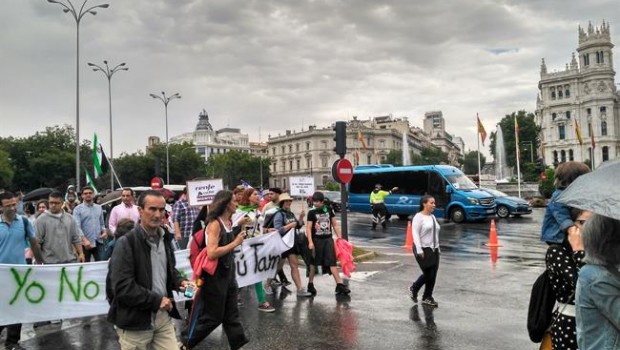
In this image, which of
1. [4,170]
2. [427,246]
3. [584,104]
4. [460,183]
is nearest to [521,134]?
[584,104]

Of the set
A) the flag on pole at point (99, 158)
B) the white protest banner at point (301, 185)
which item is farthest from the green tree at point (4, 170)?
the white protest banner at point (301, 185)

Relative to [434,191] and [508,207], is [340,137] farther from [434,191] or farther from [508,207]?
[508,207]

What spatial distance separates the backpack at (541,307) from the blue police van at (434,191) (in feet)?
61.6

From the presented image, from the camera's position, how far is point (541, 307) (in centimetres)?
358

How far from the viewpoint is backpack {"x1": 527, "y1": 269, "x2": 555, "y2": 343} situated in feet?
11.7

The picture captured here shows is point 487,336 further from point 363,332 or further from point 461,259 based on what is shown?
point 461,259

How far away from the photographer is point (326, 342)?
588cm

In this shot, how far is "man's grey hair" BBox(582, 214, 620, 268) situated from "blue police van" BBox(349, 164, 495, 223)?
2015 cm

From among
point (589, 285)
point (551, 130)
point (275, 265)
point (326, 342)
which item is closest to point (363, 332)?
point (326, 342)

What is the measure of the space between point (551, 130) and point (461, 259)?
400ft

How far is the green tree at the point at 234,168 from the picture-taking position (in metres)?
105

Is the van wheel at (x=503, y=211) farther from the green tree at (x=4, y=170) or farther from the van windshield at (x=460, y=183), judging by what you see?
the green tree at (x=4, y=170)

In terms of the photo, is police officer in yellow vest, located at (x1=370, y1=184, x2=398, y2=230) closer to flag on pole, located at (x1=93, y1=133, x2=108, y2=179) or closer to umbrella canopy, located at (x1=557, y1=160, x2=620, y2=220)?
flag on pole, located at (x1=93, y1=133, x2=108, y2=179)

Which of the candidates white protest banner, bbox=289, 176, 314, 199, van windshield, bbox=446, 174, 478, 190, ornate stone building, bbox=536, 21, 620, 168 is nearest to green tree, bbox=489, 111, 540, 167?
ornate stone building, bbox=536, 21, 620, 168
